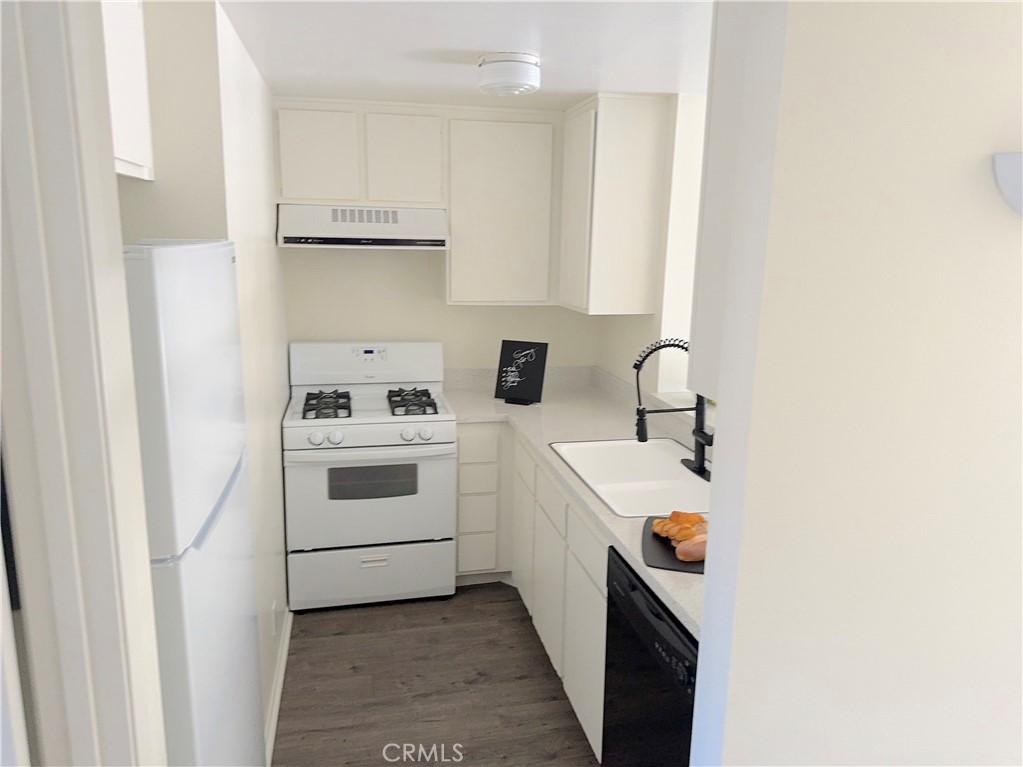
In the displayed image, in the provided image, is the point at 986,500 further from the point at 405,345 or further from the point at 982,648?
the point at 405,345

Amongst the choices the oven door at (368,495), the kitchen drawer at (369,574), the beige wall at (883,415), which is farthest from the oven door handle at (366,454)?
the beige wall at (883,415)

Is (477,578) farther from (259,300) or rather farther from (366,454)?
(259,300)

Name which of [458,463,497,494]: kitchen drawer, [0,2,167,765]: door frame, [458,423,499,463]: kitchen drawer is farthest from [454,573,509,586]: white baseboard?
[0,2,167,765]: door frame

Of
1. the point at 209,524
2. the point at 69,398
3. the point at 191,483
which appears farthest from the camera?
the point at 209,524

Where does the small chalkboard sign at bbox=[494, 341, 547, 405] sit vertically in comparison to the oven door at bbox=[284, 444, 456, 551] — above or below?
above

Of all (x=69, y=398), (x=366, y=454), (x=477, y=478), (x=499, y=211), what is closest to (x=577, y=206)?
(x=499, y=211)

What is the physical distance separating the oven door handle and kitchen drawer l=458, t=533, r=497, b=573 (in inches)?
18.4

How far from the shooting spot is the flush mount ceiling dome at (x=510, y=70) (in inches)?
87.4

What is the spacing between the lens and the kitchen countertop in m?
1.56

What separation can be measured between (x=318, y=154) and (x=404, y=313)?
868 millimetres

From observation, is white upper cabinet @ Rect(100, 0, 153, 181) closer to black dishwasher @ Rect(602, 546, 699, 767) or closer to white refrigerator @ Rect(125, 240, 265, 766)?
white refrigerator @ Rect(125, 240, 265, 766)

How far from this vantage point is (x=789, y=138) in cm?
90

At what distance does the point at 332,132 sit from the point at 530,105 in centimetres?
87

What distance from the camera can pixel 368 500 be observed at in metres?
3.01
